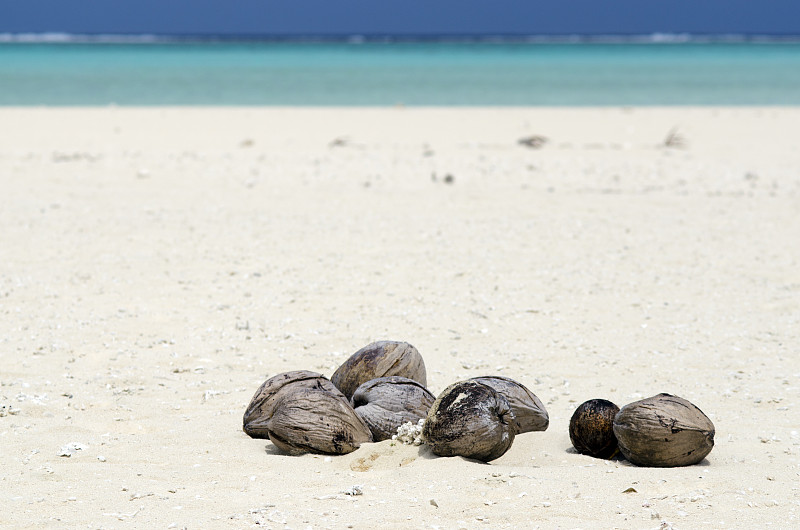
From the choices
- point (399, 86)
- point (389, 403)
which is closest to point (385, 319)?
point (389, 403)

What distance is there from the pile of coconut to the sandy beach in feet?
0.26

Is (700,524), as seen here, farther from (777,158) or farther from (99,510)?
(777,158)

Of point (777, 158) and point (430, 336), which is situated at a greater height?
point (777, 158)

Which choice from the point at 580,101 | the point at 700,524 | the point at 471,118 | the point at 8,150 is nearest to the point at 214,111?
the point at 471,118

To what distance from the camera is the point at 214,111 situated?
62.5 feet

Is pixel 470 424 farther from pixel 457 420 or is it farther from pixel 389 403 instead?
pixel 389 403

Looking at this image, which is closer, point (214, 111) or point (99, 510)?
point (99, 510)

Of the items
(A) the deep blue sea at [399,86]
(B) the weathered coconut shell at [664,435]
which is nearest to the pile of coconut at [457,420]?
(B) the weathered coconut shell at [664,435]

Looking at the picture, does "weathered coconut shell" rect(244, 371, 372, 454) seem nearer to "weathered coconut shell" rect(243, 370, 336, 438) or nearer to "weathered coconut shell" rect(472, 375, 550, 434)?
"weathered coconut shell" rect(243, 370, 336, 438)

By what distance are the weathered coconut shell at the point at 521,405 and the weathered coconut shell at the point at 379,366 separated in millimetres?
374

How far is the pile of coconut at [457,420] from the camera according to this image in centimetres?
317

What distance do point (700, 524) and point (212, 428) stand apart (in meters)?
1.99

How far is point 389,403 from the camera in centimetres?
349

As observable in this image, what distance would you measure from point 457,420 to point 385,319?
77.6 inches
